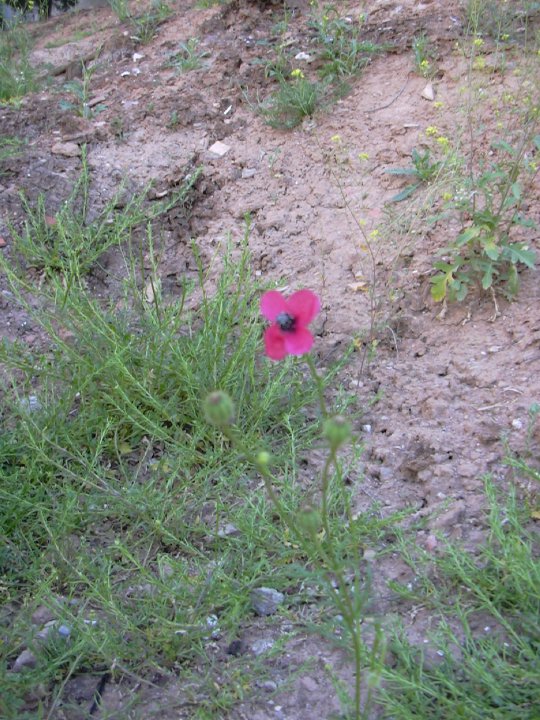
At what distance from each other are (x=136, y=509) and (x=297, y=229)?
5.02 ft

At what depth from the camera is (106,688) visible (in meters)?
1.75

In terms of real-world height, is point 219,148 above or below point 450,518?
above

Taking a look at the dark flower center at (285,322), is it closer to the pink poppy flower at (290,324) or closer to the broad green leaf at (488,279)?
the pink poppy flower at (290,324)

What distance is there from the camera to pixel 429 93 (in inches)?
133

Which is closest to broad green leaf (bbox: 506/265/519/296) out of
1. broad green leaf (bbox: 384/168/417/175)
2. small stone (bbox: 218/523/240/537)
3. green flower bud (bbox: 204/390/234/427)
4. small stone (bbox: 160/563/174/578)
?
broad green leaf (bbox: 384/168/417/175)

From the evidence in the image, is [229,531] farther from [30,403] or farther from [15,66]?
[15,66]

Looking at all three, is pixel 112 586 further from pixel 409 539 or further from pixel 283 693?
pixel 409 539

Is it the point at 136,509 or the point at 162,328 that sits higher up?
the point at 162,328

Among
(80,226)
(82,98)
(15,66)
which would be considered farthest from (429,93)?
(15,66)

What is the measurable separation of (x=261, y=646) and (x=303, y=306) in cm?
89

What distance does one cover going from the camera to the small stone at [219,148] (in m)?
3.58

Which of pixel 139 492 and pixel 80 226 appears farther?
pixel 80 226

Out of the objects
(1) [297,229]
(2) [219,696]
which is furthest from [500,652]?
(1) [297,229]

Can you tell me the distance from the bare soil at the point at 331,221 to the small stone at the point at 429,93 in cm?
3
